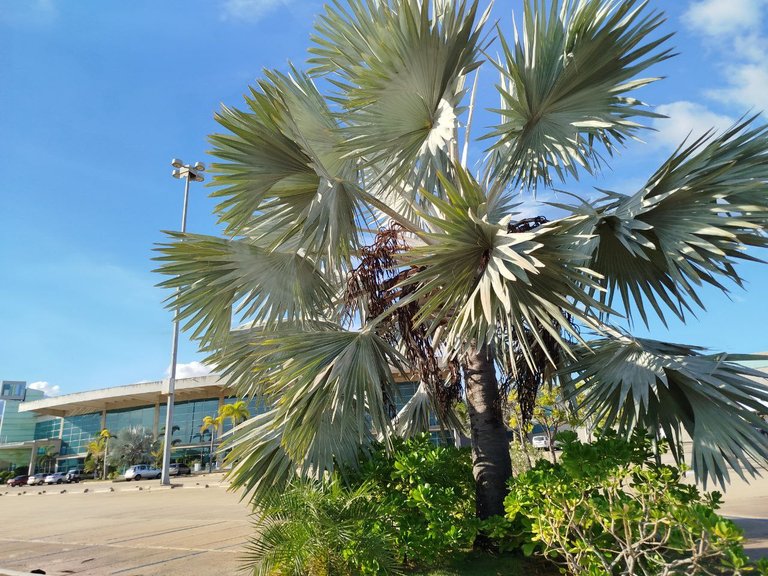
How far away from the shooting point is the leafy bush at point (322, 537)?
4906mm

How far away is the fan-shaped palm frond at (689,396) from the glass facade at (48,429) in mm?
86022

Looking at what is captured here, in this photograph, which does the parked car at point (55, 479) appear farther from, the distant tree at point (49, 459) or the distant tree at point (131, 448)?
the distant tree at point (49, 459)

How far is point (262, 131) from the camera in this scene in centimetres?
582

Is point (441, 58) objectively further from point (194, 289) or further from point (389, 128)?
point (194, 289)

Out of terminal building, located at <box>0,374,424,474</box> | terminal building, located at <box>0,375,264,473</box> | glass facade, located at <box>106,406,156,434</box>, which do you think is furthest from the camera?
glass facade, located at <box>106,406,156,434</box>

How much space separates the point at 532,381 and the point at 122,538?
8122 mm

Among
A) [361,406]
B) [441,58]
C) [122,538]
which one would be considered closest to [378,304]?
[361,406]

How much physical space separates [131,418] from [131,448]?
949 centimetres

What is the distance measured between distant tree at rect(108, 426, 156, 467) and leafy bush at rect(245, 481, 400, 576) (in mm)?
56318

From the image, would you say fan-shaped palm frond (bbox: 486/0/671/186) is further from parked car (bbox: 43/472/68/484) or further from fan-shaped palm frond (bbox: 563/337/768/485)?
parked car (bbox: 43/472/68/484)

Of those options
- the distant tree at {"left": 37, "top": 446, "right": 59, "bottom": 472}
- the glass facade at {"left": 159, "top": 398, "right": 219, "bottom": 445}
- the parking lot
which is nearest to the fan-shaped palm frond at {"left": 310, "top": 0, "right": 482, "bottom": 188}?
the parking lot

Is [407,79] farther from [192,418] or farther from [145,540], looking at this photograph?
[192,418]

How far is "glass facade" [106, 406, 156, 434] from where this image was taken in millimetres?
60994

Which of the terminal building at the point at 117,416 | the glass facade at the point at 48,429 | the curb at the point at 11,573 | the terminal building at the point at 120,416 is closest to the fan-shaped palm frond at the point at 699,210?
the curb at the point at 11,573
